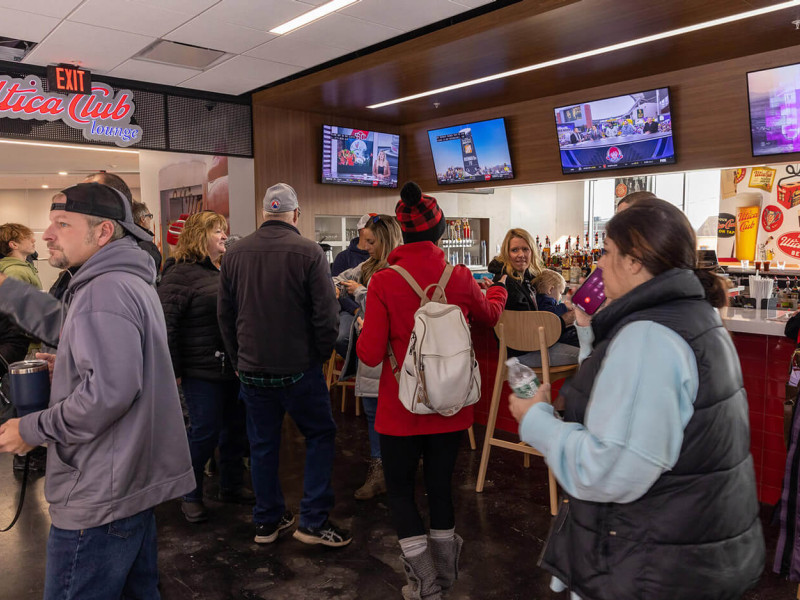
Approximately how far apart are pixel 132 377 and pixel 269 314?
1218 millimetres

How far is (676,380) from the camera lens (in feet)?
4.02

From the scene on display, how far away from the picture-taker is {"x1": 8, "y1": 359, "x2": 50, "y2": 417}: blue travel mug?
1.64 m

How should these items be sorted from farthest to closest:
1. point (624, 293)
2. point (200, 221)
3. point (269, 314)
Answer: point (200, 221) → point (269, 314) → point (624, 293)

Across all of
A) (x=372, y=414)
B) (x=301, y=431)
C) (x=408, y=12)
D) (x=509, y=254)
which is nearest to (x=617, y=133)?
(x=509, y=254)

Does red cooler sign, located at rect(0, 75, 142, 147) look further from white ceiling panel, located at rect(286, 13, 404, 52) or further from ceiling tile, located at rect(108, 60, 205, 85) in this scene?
white ceiling panel, located at rect(286, 13, 404, 52)

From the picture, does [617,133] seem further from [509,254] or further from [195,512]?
[195,512]

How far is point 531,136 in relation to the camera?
21.2 feet

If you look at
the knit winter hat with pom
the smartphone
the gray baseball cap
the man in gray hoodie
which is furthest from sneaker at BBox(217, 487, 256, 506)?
the smartphone

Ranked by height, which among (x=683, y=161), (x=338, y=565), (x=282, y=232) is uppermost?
(x=683, y=161)

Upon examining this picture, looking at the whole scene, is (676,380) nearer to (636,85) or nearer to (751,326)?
(751,326)

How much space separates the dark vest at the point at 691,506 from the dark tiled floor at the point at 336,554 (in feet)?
4.61

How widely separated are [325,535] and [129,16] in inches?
144

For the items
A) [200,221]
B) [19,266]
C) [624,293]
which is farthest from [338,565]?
[19,266]

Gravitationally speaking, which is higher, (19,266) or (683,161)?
(683,161)
